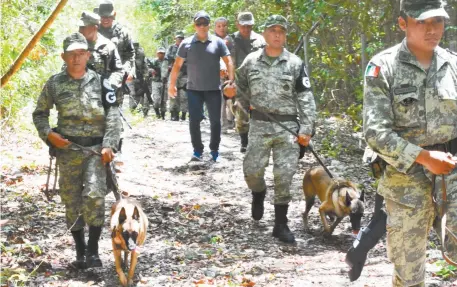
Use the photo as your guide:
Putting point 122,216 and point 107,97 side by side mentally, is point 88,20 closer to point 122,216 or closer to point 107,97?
point 107,97

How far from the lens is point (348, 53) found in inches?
532

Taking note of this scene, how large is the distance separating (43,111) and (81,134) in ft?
1.57

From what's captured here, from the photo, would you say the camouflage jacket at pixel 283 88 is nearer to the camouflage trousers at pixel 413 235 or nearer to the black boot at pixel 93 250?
the black boot at pixel 93 250

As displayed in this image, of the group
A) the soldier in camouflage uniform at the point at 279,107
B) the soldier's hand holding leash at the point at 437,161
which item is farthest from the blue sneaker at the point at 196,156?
the soldier's hand holding leash at the point at 437,161

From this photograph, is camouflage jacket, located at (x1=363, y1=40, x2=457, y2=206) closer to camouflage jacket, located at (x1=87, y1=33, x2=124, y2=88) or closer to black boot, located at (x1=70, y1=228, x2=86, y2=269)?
black boot, located at (x1=70, y1=228, x2=86, y2=269)

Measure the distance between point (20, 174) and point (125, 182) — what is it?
1.68 metres

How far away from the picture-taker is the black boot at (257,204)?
782cm

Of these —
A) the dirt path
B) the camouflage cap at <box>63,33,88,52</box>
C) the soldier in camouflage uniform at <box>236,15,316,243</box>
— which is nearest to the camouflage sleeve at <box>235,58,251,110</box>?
the soldier in camouflage uniform at <box>236,15,316,243</box>

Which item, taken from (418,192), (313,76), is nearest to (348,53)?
(313,76)

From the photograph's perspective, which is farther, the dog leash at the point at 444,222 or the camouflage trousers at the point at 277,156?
the camouflage trousers at the point at 277,156

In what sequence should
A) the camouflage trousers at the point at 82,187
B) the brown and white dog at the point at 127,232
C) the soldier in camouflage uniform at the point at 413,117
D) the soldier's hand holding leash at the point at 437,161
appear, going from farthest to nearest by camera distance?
the camouflage trousers at the point at 82,187 → the brown and white dog at the point at 127,232 → the soldier in camouflage uniform at the point at 413,117 → the soldier's hand holding leash at the point at 437,161

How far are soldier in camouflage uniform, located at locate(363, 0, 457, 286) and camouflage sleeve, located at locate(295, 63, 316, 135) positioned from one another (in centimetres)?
300

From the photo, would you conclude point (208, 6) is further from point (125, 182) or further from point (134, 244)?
point (134, 244)

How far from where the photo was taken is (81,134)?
247 inches
